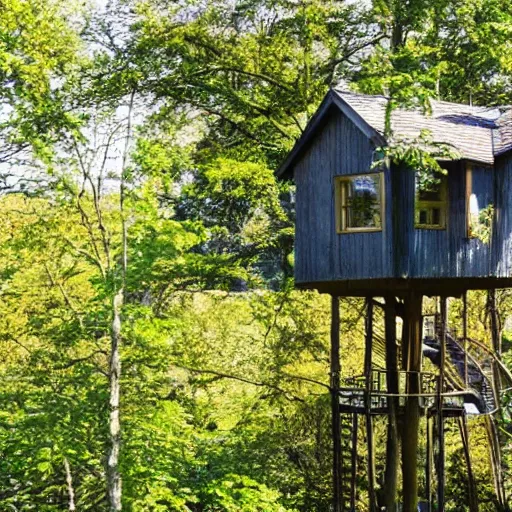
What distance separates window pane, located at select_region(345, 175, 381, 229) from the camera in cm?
1421

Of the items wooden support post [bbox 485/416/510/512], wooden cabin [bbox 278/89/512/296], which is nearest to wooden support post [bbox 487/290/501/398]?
wooden support post [bbox 485/416/510/512]

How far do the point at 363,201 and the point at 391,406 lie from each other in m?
3.98

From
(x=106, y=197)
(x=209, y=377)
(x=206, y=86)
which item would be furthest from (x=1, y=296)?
(x=206, y=86)

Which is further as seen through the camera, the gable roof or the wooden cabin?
the gable roof

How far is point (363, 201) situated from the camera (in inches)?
570

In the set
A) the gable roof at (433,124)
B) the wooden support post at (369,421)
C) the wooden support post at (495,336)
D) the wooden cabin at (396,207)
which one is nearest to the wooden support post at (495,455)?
the wooden support post at (495,336)

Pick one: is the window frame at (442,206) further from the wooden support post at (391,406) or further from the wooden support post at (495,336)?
the wooden support post at (495,336)

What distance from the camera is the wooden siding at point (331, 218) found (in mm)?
14023

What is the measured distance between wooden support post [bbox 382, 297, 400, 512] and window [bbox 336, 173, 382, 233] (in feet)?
7.20

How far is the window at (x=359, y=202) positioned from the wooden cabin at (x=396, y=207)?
2 cm

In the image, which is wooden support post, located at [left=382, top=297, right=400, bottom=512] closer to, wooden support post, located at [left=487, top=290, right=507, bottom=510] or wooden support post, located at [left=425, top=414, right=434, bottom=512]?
wooden support post, located at [left=425, top=414, right=434, bottom=512]

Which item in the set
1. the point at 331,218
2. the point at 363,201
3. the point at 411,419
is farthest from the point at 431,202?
the point at 411,419

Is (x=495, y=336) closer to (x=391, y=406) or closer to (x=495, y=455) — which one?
(x=495, y=455)

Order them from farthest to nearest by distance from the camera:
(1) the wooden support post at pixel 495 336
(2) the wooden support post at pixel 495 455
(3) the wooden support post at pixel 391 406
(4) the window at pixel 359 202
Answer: (2) the wooden support post at pixel 495 455, (1) the wooden support post at pixel 495 336, (3) the wooden support post at pixel 391 406, (4) the window at pixel 359 202
